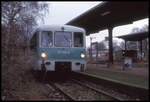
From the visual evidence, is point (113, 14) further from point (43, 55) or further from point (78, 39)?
point (43, 55)

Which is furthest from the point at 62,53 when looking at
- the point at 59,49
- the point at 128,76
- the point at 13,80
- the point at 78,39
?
the point at 13,80

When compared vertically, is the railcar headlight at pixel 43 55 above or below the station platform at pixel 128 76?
above

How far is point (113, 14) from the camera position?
13.0 m

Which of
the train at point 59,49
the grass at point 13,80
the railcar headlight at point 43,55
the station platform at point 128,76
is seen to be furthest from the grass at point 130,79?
the grass at point 13,80

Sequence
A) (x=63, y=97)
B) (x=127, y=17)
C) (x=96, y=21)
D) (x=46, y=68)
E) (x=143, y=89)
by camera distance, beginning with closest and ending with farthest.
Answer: (x=143, y=89) < (x=63, y=97) < (x=46, y=68) < (x=127, y=17) < (x=96, y=21)

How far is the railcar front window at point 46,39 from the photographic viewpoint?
10.6 meters

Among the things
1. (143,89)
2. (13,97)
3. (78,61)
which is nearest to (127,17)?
(78,61)

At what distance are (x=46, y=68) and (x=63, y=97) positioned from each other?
2.99m

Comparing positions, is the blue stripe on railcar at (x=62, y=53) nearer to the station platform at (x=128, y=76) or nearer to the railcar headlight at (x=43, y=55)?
the railcar headlight at (x=43, y=55)

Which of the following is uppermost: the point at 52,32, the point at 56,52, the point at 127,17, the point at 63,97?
the point at 127,17

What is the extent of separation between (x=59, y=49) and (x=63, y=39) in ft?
2.10

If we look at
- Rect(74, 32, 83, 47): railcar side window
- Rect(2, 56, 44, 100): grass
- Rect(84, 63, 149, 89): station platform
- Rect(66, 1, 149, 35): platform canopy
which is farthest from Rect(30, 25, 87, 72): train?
Rect(2, 56, 44, 100): grass

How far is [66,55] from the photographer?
10.6 meters

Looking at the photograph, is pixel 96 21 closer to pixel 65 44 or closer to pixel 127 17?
pixel 127 17
